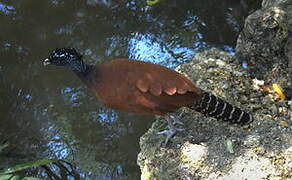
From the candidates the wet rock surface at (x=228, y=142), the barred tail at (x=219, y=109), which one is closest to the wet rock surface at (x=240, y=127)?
the wet rock surface at (x=228, y=142)

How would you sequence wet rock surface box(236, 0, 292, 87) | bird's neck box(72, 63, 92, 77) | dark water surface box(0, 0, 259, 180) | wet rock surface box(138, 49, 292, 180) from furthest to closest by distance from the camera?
dark water surface box(0, 0, 259, 180), wet rock surface box(236, 0, 292, 87), bird's neck box(72, 63, 92, 77), wet rock surface box(138, 49, 292, 180)

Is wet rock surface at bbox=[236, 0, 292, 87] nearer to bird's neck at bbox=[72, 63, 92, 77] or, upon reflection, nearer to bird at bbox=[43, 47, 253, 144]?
bird at bbox=[43, 47, 253, 144]

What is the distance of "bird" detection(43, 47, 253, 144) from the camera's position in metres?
3.39

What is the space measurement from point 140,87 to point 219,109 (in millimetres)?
751

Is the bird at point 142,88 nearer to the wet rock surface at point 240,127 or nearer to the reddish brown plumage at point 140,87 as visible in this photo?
the reddish brown plumage at point 140,87

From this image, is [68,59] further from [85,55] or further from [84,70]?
[85,55]

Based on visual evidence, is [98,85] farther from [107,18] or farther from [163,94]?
[107,18]

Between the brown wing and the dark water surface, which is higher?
the brown wing

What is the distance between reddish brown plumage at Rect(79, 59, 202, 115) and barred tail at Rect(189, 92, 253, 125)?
0.07m

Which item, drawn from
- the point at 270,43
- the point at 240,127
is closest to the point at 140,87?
the point at 240,127

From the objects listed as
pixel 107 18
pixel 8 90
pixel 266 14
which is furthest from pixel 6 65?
pixel 266 14

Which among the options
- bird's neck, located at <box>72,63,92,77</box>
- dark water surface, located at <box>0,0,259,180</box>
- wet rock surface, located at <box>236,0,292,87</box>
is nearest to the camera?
bird's neck, located at <box>72,63,92,77</box>

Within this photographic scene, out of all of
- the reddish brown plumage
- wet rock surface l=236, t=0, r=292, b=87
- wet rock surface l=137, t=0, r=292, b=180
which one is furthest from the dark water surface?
the reddish brown plumage

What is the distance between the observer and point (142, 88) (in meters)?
3.36
